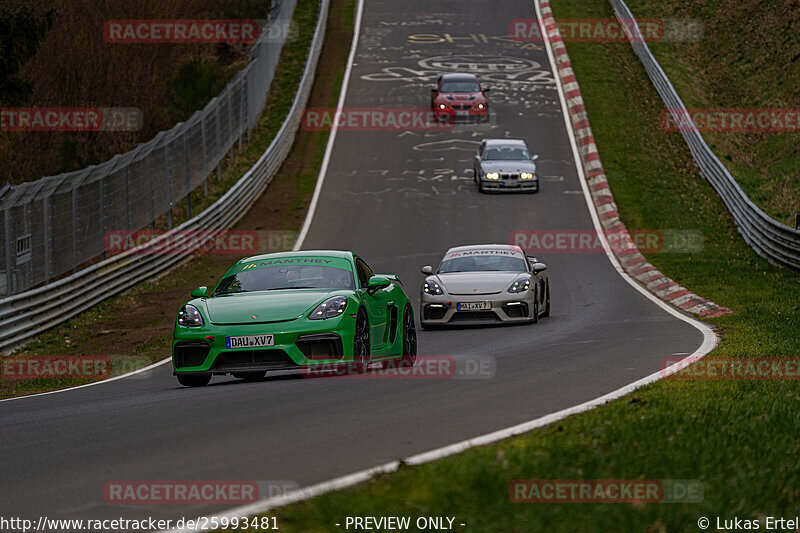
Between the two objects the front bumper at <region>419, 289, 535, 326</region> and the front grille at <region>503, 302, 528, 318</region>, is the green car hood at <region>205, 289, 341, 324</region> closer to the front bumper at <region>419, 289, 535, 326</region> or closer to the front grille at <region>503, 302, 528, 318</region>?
the front bumper at <region>419, 289, 535, 326</region>

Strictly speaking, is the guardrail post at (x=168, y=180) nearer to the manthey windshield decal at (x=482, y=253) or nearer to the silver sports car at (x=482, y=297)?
the manthey windshield decal at (x=482, y=253)

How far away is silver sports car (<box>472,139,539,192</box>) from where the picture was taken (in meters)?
35.1

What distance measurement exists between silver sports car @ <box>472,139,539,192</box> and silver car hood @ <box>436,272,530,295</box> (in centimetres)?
1638

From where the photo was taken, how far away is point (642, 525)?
5090 mm

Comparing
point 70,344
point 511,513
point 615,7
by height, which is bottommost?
point 70,344

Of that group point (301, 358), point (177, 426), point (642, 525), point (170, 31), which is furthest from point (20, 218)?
point (170, 31)

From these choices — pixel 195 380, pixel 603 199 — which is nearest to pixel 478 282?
pixel 195 380

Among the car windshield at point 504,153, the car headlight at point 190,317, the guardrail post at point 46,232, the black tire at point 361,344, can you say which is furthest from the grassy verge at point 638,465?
the car windshield at point 504,153

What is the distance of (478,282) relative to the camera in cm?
1831

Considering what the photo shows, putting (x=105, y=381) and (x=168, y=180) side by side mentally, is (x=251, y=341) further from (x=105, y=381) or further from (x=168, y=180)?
(x=168, y=180)

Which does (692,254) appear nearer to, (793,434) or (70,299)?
(70,299)

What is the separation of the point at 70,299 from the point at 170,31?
129 feet

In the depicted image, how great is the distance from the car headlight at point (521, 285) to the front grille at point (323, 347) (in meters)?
7.36

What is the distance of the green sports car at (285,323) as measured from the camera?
36.2 ft
